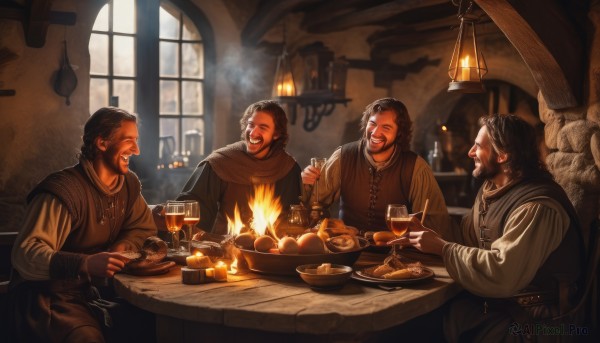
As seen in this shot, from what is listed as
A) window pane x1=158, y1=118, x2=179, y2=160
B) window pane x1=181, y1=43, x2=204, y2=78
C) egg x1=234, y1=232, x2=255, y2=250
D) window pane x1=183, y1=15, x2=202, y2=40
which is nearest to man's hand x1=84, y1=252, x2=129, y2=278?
egg x1=234, y1=232, x2=255, y2=250

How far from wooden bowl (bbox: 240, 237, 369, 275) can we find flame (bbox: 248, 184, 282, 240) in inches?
12.9

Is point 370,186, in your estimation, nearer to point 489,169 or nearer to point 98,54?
point 489,169

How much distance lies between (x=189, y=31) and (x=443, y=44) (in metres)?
3.36

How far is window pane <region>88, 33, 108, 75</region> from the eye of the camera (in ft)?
23.5

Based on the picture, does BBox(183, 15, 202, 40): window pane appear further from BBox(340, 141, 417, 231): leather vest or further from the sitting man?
the sitting man

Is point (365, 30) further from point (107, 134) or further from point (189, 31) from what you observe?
point (107, 134)

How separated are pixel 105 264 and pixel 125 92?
4732 millimetres

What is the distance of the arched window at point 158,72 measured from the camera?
724cm

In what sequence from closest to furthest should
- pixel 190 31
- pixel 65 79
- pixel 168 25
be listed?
pixel 65 79 < pixel 168 25 < pixel 190 31

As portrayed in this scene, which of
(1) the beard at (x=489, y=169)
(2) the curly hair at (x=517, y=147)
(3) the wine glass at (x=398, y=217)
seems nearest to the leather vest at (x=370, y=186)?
(1) the beard at (x=489, y=169)

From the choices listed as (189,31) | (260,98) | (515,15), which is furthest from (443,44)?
(515,15)

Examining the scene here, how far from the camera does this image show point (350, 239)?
3354mm

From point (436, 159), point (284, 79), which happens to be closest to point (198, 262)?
point (284, 79)

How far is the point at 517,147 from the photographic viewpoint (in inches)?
134
